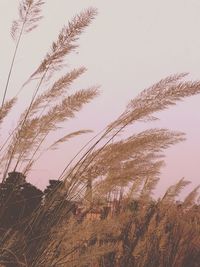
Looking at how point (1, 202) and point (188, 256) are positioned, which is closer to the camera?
point (1, 202)

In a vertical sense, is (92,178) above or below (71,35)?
below

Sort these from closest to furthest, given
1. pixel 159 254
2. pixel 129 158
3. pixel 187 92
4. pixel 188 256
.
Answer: pixel 187 92 < pixel 129 158 < pixel 159 254 < pixel 188 256

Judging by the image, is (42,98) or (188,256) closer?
(42,98)

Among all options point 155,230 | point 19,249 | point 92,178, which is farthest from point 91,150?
point 155,230

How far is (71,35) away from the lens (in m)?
2.19

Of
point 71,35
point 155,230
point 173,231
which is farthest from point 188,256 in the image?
point 71,35

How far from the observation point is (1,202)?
7.40ft

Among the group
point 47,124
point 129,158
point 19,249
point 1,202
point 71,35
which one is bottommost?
point 19,249

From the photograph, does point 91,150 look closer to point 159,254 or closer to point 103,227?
point 103,227

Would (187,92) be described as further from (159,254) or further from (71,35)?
(159,254)

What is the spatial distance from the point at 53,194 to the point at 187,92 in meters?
0.70

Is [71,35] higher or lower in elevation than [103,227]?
higher

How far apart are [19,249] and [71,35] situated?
91 centimetres

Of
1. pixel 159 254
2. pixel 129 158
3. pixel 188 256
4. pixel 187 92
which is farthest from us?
pixel 188 256
